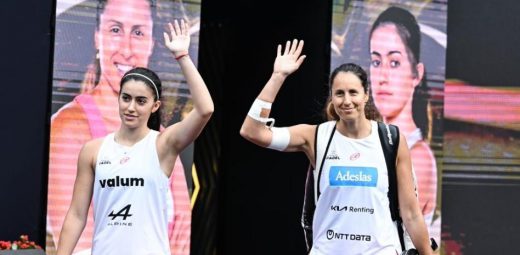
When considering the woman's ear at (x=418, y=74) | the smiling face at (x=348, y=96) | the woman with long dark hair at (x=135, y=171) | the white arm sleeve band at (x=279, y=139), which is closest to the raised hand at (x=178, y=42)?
the woman with long dark hair at (x=135, y=171)

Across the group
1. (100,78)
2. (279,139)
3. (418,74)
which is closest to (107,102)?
(100,78)

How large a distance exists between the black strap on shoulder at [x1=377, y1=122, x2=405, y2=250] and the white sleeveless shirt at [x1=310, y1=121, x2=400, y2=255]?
27 millimetres

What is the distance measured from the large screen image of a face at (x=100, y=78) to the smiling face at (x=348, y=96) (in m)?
2.60

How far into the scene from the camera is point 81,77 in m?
6.80

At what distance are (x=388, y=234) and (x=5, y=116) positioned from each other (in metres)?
3.75

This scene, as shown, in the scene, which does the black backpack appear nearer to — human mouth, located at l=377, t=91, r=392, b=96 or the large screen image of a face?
the large screen image of a face

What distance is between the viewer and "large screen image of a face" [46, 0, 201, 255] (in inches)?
265

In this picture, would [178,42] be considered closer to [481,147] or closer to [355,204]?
[355,204]

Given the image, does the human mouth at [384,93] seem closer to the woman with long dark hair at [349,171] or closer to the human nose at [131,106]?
the woman with long dark hair at [349,171]

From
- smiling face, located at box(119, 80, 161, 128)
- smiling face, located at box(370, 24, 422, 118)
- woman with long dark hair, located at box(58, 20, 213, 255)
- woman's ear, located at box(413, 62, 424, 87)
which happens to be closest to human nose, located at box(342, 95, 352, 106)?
woman with long dark hair, located at box(58, 20, 213, 255)

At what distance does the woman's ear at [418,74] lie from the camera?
7.85 meters

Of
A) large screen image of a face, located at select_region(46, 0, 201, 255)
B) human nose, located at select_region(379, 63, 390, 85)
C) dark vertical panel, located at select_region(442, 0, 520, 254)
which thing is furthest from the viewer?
dark vertical panel, located at select_region(442, 0, 520, 254)

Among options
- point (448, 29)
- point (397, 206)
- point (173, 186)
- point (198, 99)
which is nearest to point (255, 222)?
point (173, 186)

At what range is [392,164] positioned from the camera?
4590mm
